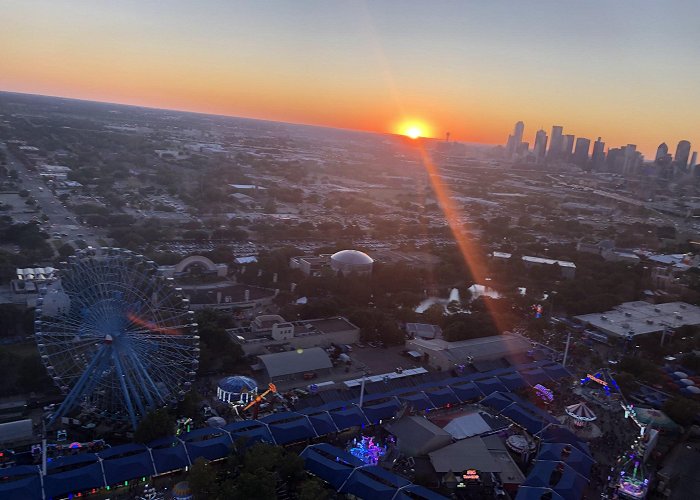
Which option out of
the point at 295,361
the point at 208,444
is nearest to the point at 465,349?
the point at 295,361

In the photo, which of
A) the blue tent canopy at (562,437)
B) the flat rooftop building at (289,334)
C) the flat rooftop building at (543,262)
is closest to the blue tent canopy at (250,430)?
the flat rooftop building at (289,334)

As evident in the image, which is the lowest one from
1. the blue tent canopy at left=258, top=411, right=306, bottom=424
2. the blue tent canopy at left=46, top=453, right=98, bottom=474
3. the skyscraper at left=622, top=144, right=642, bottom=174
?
the blue tent canopy at left=46, top=453, right=98, bottom=474

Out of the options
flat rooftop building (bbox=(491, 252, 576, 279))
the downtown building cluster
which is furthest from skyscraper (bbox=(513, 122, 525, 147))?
flat rooftop building (bbox=(491, 252, 576, 279))

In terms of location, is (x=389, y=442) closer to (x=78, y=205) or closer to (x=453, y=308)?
(x=453, y=308)

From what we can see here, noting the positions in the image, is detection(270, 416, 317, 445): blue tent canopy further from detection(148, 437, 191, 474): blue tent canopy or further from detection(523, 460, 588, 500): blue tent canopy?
detection(523, 460, 588, 500): blue tent canopy

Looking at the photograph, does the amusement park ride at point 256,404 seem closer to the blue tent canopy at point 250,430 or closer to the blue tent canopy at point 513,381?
the blue tent canopy at point 250,430

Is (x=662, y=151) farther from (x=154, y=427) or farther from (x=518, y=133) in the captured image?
(x=154, y=427)
